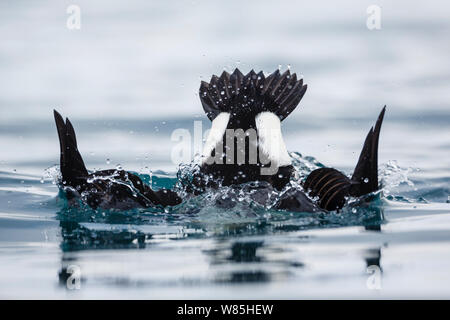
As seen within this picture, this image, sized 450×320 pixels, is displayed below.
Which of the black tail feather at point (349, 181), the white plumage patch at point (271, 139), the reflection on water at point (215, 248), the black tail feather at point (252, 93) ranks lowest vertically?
the reflection on water at point (215, 248)

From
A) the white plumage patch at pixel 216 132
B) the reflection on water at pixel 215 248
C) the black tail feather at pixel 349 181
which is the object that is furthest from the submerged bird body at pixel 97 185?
the black tail feather at pixel 349 181

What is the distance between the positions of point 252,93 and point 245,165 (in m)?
0.67

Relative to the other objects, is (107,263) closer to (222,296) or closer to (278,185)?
(222,296)

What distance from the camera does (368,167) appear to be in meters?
6.63

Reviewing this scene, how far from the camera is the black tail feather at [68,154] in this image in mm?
6625

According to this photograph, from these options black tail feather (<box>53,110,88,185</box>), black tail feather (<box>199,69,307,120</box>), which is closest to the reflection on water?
black tail feather (<box>53,110,88,185</box>)

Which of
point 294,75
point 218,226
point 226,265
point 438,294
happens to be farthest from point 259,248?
point 294,75

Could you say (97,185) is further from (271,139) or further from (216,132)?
(271,139)

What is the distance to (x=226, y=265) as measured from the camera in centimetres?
503

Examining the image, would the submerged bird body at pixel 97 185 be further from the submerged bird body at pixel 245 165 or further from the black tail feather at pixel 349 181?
the black tail feather at pixel 349 181

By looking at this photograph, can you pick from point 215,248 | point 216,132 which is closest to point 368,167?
point 216,132

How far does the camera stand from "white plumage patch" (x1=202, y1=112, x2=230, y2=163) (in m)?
7.27

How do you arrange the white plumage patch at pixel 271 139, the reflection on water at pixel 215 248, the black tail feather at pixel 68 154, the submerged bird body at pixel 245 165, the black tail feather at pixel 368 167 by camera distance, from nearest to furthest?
1. the reflection on water at pixel 215 248
2. the black tail feather at pixel 368 167
3. the black tail feather at pixel 68 154
4. the submerged bird body at pixel 245 165
5. the white plumage patch at pixel 271 139

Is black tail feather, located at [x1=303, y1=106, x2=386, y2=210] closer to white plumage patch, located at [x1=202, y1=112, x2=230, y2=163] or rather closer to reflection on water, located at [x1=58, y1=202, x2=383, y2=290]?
reflection on water, located at [x1=58, y1=202, x2=383, y2=290]
